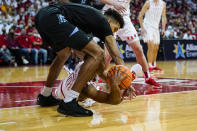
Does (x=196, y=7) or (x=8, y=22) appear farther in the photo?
(x=196, y=7)

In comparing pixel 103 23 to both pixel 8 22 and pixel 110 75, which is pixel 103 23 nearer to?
pixel 110 75

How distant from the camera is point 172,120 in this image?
2.89m

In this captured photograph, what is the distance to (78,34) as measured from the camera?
129 inches

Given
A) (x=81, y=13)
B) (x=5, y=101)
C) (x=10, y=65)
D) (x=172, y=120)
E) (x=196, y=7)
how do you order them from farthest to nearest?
(x=196, y=7) < (x=10, y=65) < (x=5, y=101) < (x=81, y=13) < (x=172, y=120)

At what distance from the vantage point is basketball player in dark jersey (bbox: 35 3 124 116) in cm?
325

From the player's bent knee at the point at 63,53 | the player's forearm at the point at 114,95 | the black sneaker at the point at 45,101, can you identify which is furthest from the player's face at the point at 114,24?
the black sneaker at the point at 45,101

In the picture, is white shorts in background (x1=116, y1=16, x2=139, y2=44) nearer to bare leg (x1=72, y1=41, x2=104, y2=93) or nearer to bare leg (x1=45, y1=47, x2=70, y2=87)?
bare leg (x1=45, y1=47, x2=70, y2=87)

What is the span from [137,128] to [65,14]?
1.47 m

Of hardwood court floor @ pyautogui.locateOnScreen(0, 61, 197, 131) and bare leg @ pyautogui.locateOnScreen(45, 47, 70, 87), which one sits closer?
hardwood court floor @ pyautogui.locateOnScreen(0, 61, 197, 131)

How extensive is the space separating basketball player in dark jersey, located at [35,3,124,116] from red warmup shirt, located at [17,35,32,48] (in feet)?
34.9

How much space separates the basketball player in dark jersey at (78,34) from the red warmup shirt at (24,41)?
10648mm

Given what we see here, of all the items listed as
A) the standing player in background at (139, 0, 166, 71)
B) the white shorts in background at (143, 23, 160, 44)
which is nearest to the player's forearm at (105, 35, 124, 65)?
the standing player in background at (139, 0, 166, 71)

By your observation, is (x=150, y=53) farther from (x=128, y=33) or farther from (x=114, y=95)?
(x=114, y=95)

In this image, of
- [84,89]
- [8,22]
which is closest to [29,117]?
[84,89]
